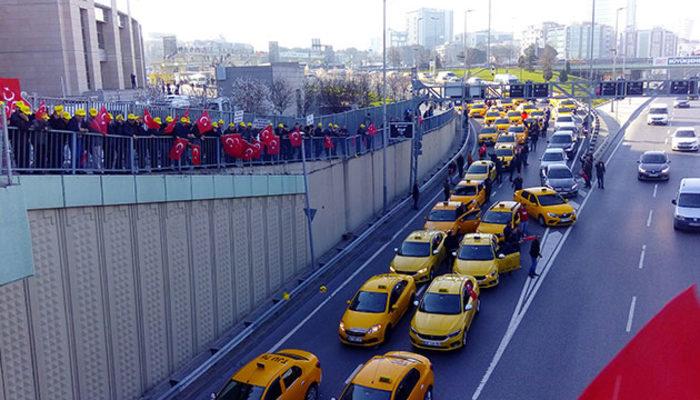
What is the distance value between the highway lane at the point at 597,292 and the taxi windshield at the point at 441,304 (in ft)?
5.09

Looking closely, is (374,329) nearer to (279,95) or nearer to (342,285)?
A: (342,285)

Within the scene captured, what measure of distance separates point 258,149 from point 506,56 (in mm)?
149117

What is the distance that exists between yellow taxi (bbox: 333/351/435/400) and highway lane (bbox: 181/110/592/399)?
47.4 inches

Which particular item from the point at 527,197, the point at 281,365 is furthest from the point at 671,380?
the point at 527,197

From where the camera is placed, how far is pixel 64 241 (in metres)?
11.4

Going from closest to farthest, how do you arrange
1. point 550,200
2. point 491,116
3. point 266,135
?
point 266,135, point 550,200, point 491,116

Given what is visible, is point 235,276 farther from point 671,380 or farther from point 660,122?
point 660,122

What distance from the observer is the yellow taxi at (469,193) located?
27192 millimetres

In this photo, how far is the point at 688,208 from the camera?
22438mm

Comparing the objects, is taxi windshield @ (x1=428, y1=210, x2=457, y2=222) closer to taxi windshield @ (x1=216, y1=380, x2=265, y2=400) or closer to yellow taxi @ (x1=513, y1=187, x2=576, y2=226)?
yellow taxi @ (x1=513, y1=187, x2=576, y2=226)

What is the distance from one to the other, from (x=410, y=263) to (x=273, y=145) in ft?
18.2

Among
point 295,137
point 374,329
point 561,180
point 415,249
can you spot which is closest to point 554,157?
point 561,180

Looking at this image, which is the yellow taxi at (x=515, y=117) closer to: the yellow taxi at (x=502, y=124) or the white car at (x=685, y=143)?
the yellow taxi at (x=502, y=124)

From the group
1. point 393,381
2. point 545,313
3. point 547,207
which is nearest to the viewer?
point 393,381
